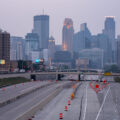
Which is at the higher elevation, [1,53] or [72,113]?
[1,53]

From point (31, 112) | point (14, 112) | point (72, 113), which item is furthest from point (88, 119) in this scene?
point (14, 112)

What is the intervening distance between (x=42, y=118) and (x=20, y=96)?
20101 mm

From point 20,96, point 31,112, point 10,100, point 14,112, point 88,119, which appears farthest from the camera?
point 20,96

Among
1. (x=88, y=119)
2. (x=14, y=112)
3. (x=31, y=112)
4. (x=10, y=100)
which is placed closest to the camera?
(x=88, y=119)

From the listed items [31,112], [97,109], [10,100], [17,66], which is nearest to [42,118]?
[31,112]

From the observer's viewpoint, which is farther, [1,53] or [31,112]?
[1,53]

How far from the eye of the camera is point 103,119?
96.3 ft

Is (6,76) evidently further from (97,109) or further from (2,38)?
(2,38)

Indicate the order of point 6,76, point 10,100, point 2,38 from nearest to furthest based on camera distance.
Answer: point 10,100 < point 6,76 < point 2,38

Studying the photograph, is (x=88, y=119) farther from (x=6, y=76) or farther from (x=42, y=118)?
(x=6, y=76)

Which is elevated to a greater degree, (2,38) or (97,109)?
(2,38)

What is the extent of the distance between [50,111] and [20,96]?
1554 cm

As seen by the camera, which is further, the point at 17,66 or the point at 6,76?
the point at 17,66

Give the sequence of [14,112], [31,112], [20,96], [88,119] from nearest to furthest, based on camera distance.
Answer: [88,119] < [31,112] < [14,112] < [20,96]
